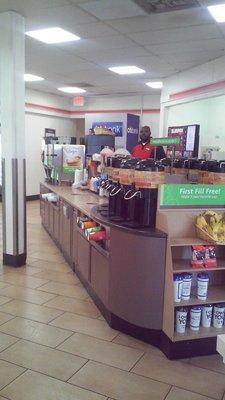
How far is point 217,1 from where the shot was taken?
4.01 meters

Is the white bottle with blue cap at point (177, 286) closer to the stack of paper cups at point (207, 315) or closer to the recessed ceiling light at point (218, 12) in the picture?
the stack of paper cups at point (207, 315)

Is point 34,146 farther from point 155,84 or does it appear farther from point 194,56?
point 194,56

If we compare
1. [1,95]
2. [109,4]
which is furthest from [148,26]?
[1,95]

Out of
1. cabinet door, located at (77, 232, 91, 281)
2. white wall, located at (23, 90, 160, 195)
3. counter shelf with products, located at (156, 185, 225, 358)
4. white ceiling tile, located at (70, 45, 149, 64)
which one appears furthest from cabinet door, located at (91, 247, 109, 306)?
white wall, located at (23, 90, 160, 195)

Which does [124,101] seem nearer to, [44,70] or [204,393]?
[44,70]

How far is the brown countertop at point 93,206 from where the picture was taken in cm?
289

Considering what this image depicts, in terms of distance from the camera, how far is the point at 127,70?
7828 mm

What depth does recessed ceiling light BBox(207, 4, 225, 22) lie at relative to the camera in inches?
165

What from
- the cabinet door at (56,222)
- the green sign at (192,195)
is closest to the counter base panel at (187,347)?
the green sign at (192,195)

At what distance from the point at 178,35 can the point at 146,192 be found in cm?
335

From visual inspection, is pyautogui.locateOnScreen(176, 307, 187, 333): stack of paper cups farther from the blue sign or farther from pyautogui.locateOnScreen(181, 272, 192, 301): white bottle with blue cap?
the blue sign

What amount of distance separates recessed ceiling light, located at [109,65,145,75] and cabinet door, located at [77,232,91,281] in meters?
4.59

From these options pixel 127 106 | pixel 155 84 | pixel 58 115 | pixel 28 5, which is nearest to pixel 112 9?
pixel 28 5

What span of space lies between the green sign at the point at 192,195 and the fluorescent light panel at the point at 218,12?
2.43m
